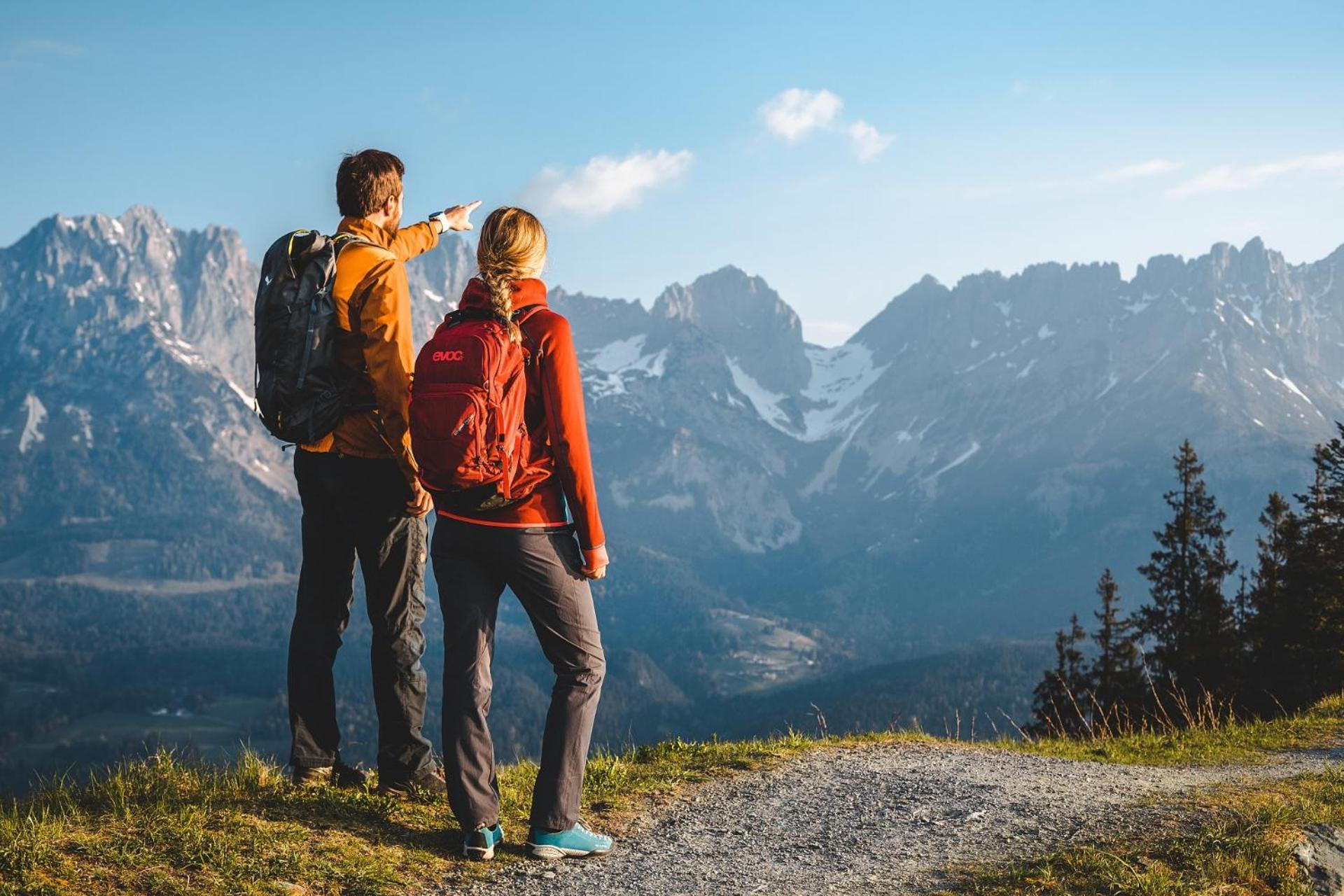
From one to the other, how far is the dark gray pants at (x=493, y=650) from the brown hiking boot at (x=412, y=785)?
1.04 metres

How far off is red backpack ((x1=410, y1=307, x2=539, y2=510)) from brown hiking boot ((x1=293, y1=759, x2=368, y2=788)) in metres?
2.81

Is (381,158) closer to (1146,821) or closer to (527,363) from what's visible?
(527,363)

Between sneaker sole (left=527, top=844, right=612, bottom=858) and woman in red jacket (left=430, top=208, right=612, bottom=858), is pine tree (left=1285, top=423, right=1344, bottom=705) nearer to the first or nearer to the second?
sneaker sole (left=527, top=844, right=612, bottom=858)

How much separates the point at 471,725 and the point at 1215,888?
477 cm

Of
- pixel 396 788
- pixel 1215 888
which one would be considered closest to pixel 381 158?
pixel 396 788

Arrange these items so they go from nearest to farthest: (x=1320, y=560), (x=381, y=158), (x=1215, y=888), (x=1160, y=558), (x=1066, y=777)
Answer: (x=1215, y=888)
(x=381, y=158)
(x=1066, y=777)
(x=1320, y=560)
(x=1160, y=558)

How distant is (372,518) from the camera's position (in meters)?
7.20

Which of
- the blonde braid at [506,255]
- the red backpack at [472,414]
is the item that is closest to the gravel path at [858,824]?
the red backpack at [472,414]

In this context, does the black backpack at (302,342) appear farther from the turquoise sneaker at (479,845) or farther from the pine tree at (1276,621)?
the pine tree at (1276,621)

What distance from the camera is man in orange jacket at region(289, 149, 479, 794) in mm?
7016

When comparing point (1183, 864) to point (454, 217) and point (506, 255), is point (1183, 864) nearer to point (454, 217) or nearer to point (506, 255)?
point (506, 255)

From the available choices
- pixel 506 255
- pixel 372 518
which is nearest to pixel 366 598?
pixel 372 518

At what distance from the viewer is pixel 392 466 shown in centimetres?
723

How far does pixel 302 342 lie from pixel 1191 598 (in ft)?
149
